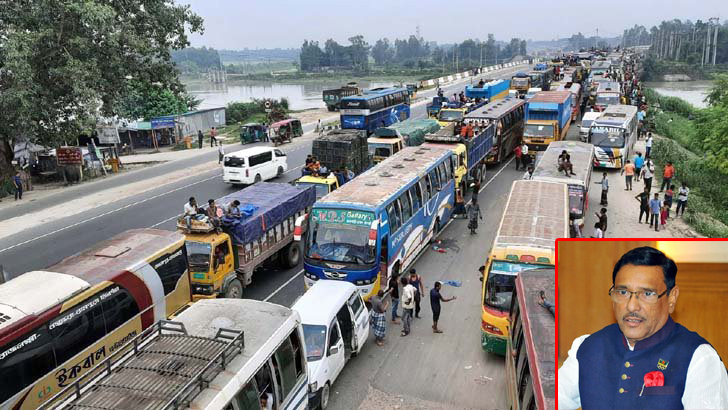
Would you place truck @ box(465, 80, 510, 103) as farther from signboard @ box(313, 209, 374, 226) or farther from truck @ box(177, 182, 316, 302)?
signboard @ box(313, 209, 374, 226)

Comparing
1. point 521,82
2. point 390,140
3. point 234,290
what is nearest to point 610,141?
point 390,140

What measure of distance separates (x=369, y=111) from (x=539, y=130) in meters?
12.4

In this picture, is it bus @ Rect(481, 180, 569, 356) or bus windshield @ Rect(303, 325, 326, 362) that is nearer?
bus windshield @ Rect(303, 325, 326, 362)

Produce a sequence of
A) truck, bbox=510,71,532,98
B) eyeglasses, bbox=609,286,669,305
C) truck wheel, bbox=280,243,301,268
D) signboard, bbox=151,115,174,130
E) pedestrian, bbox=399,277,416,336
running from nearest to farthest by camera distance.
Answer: eyeglasses, bbox=609,286,669,305 → pedestrian, bbox=399,277,416,336 → truck wheel, bbox=280,243,301,268 → signboard, bbox=151,115,174,130 → truck, bbox=510,71,532,98

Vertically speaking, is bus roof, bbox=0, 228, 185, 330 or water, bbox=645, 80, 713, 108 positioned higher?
bus roof, bbox=0, 228, 185, 330

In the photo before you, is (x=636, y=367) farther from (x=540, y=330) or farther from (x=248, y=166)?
(x=248, y=166)

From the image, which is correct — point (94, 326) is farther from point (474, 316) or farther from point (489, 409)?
point (474, 316)

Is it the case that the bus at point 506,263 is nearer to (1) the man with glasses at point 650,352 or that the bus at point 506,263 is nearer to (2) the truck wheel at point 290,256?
(2) the truck wheel at point 290,256

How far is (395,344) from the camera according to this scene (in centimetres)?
1195

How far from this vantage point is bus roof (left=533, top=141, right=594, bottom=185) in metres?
17.9

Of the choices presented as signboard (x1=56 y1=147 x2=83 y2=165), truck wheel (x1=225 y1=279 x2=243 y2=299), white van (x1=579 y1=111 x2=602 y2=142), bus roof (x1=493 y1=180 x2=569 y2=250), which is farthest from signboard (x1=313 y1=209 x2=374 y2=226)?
signboard (x1=56 y1=147 x2=83 y2=165)

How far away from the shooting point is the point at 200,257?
12820mm

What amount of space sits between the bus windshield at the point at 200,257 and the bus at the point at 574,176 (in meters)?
9.40

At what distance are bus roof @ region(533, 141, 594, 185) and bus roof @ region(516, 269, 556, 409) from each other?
32.5 feet
